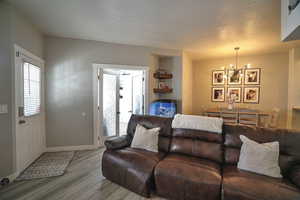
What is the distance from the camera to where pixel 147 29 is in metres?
3.50

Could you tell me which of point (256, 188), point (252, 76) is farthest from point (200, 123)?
point (252, 76)

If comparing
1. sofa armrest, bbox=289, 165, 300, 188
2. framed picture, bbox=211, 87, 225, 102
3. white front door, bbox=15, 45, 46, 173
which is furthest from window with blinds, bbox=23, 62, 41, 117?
framed picture, bbox=211, 87, 225, 102

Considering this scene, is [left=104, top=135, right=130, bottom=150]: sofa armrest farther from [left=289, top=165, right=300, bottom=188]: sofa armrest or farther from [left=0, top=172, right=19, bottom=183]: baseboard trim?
[left=289, top=165, right=300, bottom=188]: sofa armrest

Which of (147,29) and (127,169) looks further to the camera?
(147,29)

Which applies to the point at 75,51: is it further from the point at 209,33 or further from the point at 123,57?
the point at 209,33

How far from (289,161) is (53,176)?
11.5 ft

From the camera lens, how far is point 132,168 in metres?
2.29

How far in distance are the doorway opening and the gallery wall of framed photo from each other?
122 inches

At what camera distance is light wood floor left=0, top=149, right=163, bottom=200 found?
2213mm

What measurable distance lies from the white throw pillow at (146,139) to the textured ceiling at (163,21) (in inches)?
81.2

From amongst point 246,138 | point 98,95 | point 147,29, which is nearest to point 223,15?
point 147,29

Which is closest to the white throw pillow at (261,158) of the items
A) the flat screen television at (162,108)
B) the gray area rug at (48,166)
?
the flat screen television at (162,108)

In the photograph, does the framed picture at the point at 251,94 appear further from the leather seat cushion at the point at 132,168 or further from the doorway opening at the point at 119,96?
the leather seat cushion at the point at 132,168

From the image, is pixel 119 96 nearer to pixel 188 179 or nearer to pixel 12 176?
pixel 12 176
